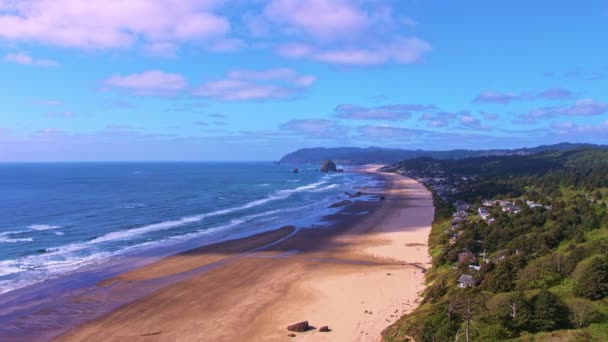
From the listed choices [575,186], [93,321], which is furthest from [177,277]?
[575,186]

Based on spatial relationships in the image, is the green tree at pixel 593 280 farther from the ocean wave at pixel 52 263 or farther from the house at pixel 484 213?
the ocean wave at pixel 52 263

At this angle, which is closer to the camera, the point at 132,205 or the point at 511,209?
the point at 511,209

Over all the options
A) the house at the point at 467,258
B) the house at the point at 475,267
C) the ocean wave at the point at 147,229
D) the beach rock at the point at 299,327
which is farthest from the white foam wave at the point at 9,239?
the house at the point at 475,267

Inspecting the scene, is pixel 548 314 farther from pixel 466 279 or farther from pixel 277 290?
pixel 277 290

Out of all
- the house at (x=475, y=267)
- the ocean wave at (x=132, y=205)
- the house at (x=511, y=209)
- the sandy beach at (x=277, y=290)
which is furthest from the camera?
the ocean wave at (x=132, y=205)

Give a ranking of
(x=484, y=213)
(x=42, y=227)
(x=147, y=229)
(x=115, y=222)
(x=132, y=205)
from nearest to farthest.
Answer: (x=484, y=213)
(x=42, y=227)
(x=147, y=229)
(x=115, y=222)
(x=132, y=205)

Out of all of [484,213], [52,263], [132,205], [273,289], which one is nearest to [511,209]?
[484,213]

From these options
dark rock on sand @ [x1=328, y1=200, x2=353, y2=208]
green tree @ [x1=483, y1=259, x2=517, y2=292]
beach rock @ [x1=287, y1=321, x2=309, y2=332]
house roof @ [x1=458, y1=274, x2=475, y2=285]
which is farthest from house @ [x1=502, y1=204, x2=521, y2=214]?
beach rock @ [x1=287, y1=321, x2=309, y2=332]
